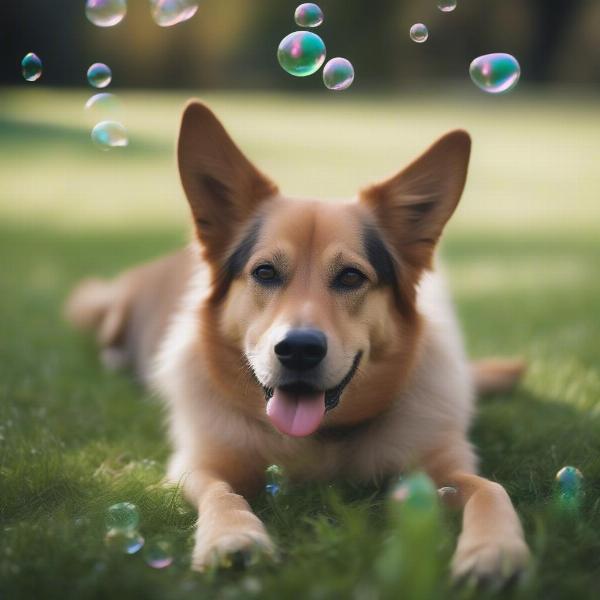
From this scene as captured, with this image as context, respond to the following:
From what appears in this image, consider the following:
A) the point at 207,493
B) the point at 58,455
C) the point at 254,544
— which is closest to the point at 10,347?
the point at 58,455

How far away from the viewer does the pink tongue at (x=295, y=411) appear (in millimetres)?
3275

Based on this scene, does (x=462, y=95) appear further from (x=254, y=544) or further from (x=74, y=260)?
(x=254, y=544)

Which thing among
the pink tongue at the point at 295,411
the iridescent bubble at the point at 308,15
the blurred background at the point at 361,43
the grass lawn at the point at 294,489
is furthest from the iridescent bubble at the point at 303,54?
the blurred background at the point at 361,43

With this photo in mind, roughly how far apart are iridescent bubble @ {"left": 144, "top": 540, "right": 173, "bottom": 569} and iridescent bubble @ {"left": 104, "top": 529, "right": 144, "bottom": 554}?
0.14 ft

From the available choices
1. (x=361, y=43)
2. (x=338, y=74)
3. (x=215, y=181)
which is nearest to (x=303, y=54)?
(x=338, y=74)

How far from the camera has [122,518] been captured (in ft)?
9.64

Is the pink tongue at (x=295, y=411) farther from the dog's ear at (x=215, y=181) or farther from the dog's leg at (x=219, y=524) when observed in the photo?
the dog's ear at (x=215, y=181)

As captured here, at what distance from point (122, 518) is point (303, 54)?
2.56 m

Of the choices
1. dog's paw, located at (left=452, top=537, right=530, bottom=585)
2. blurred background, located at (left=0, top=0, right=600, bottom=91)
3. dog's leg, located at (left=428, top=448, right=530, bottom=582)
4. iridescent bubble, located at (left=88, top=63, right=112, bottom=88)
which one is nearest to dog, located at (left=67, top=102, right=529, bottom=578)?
dog's leg, located at (left=428, top=448, right=530, bottom=582)

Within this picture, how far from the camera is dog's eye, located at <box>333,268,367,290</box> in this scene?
3.59m

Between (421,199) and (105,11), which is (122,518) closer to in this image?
(421,199)

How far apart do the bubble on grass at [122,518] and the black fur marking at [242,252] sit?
1.24 meters

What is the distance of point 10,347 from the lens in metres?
5.96

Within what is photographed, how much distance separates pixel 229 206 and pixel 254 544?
1.79 m
